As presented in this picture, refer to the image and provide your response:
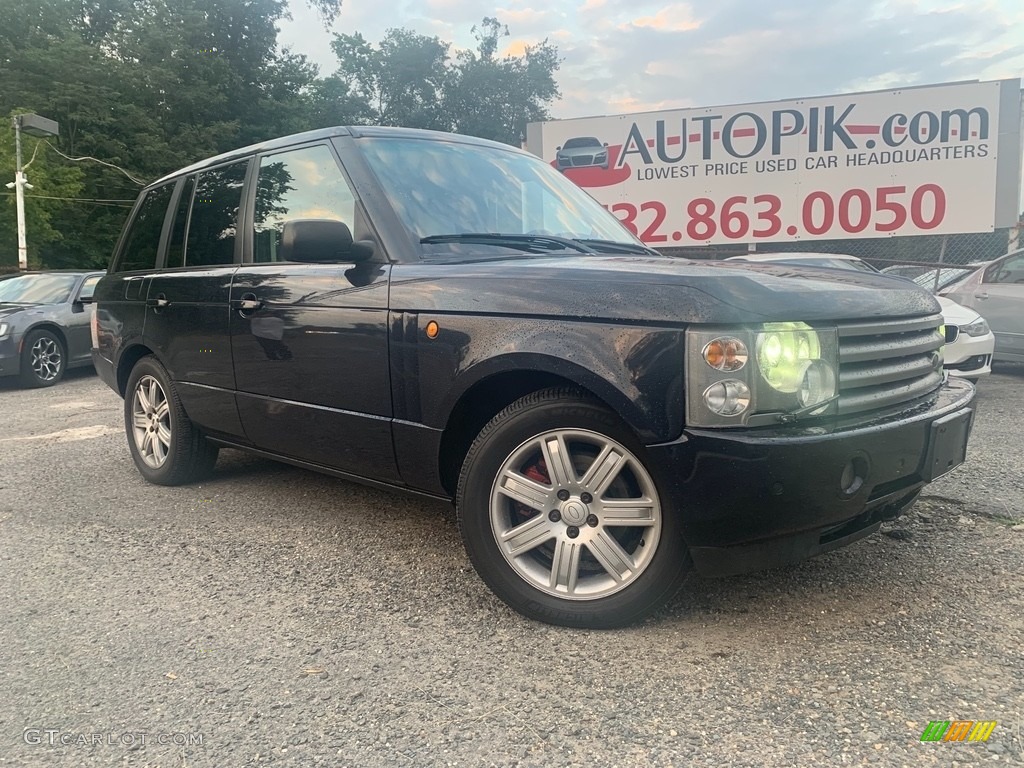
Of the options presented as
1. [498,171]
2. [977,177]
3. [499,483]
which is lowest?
[499,483]

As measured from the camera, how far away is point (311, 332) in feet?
10.5

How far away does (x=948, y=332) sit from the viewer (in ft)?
18.0

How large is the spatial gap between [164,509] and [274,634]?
1.83 metres

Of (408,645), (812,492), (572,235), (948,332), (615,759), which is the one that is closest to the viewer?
(615,759)

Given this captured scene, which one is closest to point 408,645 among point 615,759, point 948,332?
point 615,759

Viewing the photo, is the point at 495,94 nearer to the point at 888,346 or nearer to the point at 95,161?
the point at 95,161

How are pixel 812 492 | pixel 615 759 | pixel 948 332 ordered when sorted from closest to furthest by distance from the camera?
pixel 615 759, pixel 812 492, pixel 948 332

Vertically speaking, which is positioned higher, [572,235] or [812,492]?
[572,235]

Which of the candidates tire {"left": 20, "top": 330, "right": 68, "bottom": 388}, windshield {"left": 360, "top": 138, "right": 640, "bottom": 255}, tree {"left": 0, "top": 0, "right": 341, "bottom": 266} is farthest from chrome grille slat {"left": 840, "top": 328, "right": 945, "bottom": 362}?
tree {"left": 0, "top": 0, "right": 341, "bottom": 266}

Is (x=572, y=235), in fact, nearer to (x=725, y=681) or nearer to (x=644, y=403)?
(x=644, y=403)

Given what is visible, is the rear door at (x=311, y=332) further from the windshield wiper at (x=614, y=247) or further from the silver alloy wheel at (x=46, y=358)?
the silver alloy wheel at (x=46, y=358)

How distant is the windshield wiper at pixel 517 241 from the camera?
3.06 m

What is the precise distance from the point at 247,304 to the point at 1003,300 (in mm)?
7752

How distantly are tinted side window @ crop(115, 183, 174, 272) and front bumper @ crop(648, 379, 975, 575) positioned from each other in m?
3.62
